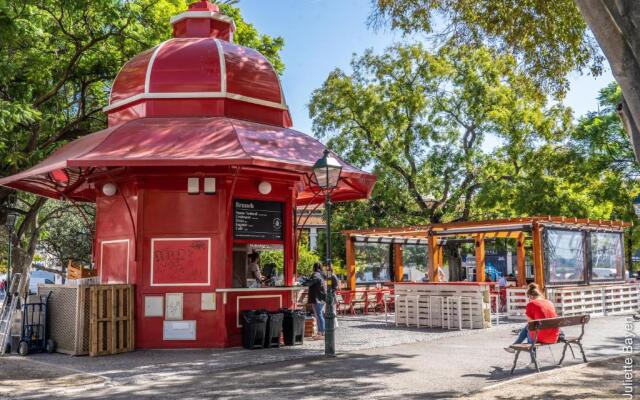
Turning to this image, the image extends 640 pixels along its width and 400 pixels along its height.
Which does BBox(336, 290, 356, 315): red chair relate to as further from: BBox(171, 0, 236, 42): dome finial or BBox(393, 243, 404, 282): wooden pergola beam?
BBox(171, 0, 236, 42): dome finial

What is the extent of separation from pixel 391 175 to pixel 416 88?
171 inches

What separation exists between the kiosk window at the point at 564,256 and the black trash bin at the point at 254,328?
11615mm

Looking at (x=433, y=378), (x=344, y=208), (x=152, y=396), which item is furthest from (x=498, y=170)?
(x=152, y=396)

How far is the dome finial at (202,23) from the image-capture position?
16766 millimetres

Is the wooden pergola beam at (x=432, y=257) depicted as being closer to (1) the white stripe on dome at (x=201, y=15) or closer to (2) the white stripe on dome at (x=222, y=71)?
(1) the white stripe on dome at (x=201, y=15)

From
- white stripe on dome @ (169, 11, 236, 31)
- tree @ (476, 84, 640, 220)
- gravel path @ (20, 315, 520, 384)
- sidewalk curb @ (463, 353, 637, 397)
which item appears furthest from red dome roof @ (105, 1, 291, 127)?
tree @ (476, 84, 640, 220)

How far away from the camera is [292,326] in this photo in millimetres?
13773

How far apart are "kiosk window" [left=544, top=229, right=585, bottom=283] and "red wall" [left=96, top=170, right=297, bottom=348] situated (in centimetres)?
1142

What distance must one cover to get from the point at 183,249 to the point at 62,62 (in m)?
7.74

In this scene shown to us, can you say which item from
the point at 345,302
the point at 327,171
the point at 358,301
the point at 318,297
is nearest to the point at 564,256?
the point at 358,301

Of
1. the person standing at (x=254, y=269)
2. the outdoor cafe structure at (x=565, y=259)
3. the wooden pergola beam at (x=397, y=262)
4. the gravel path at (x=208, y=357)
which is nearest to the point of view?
the gravel path at (x=208, y=357)

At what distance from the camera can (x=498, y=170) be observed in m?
29.8

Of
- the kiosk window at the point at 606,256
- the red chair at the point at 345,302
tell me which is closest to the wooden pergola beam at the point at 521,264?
the kiosk window at the point at 606,256

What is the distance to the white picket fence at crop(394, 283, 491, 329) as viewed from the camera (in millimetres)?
16625
